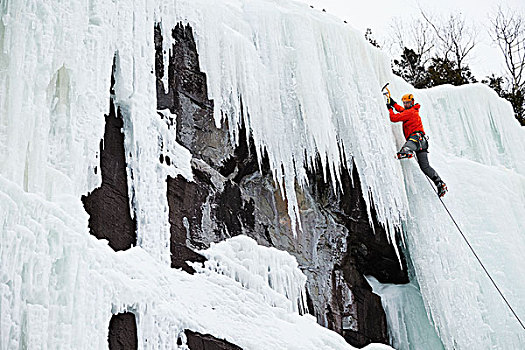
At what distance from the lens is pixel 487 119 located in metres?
6.98

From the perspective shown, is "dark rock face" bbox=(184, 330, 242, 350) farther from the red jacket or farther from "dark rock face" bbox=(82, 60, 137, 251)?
the red jacket

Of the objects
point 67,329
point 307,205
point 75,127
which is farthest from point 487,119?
point 67,329

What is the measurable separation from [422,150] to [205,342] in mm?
2973

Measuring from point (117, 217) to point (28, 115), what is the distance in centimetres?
96

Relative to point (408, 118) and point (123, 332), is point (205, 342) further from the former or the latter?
point (408, 118)

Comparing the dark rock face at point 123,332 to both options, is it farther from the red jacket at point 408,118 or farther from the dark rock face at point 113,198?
the red jacket at point 408,118

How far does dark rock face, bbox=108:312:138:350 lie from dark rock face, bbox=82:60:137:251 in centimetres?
42

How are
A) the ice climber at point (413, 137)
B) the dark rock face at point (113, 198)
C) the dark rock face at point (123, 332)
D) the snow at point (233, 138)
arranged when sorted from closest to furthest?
the snow at point (233, 138) → the dark rock face at point (123, 332) → the dark rock face at point (113, 198) → the ice climber at point (413, 137)

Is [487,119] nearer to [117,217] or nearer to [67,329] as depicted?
[117,217]

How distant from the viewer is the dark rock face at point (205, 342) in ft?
12.0

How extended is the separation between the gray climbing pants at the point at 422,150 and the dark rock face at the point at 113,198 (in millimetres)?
2833

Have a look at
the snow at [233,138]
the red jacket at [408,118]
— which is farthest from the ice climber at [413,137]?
the snow at [233,138]

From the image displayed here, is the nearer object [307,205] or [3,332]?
[3,332]

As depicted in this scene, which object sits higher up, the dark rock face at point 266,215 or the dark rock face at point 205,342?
the dark rock face at point 266,215
